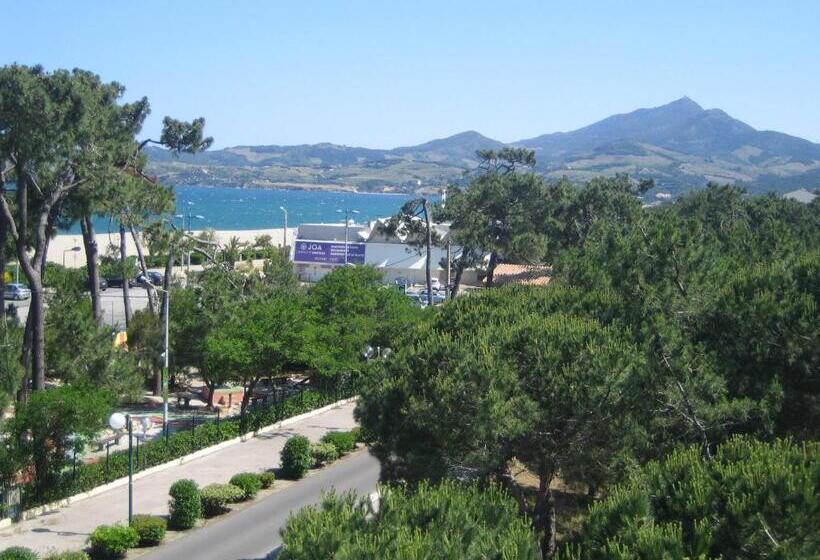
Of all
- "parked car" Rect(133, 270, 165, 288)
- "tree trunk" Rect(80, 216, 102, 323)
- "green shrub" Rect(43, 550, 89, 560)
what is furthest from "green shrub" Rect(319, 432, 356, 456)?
"parked car" Rect(133, 270, 165, 288)

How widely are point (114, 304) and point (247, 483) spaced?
125 ft

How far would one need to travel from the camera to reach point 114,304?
192ft

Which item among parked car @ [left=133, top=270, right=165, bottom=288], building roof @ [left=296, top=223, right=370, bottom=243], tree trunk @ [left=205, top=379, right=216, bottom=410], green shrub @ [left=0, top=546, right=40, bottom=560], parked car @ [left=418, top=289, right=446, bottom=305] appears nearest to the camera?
green shrub @ [left=0, top=546, right=40, bottom=560]

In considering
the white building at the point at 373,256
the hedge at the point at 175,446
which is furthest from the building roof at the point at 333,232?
the hedge at the point at 175,446

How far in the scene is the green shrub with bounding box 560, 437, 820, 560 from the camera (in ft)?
34.7

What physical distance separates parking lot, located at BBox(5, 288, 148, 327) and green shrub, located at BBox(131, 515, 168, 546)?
99.4 ft

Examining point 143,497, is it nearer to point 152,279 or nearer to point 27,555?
point 27,555

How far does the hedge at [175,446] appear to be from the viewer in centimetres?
2283

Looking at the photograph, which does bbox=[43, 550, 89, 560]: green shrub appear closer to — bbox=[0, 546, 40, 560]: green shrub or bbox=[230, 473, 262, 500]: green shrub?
bbox=[0, 546, 40, 560]: green shrub

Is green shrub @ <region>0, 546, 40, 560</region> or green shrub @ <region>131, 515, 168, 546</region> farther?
green shrub @ <region>131, 515, 168, 546</region>

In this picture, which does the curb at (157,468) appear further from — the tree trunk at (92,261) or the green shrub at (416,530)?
the green shrub at (416,530)

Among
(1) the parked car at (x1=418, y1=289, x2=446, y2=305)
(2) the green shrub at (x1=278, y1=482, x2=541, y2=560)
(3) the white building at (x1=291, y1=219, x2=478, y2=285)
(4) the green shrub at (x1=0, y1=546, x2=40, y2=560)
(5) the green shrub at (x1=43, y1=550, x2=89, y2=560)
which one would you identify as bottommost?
(1) the parked car at (x1=418, y1=289, x2=446, y2=305)

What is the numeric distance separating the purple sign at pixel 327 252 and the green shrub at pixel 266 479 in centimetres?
4131

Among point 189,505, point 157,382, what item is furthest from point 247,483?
point 157,382
